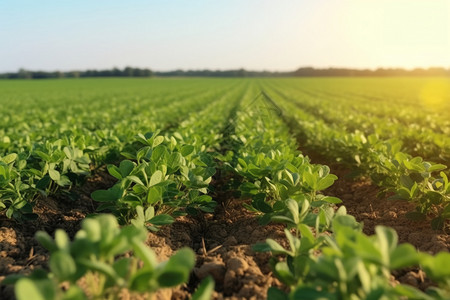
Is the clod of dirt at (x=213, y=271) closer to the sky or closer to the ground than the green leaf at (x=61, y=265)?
closer to the ground

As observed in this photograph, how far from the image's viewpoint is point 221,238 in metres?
2.74

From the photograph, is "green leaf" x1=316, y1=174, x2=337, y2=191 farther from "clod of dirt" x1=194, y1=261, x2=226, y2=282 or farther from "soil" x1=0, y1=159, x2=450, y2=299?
"clod of dirt" x1=194, y1=261, x2=226, y2=282

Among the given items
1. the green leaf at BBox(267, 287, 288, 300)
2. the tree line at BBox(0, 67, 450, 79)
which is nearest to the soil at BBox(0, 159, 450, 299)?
the green leaf at BBox(267, 287, 288, 300)

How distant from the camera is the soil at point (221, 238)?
192 centimetres

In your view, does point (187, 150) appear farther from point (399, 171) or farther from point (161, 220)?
point (399, 171)

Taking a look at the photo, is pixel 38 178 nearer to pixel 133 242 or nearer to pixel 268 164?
pixel 268 164

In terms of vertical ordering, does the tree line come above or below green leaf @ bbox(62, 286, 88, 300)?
below

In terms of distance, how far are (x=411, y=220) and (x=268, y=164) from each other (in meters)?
1.31

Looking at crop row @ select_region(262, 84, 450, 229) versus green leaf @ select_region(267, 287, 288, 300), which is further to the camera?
crop row @ select_region(262, 84, 450, 229)

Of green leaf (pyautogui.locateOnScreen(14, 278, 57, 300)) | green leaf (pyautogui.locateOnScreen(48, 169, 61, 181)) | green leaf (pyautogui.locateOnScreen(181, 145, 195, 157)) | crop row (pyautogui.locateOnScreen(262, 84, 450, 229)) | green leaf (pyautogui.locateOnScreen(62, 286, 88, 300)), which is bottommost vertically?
crop row (pyautogui.locateOnScreen(262, 84, 450, 229))

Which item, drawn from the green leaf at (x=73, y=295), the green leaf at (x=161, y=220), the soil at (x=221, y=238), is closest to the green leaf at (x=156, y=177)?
the green leaf at (x=161, y=220)

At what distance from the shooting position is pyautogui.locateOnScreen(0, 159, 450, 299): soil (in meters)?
1.92

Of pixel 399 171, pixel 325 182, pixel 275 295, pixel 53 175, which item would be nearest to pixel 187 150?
pixel 53 175

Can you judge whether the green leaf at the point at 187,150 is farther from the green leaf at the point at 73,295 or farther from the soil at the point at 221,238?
the green leaf at the point at 73,295
